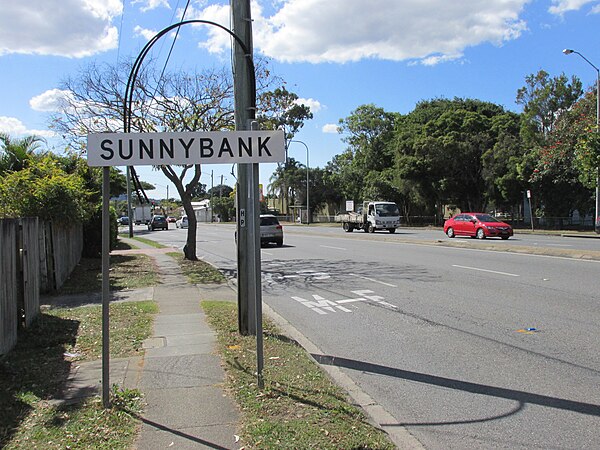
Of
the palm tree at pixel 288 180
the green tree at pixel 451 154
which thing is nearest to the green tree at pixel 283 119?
the palm tree at pixel 288 180

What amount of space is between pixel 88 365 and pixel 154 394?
1464 mm

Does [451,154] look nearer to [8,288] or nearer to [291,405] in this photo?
[8,288]

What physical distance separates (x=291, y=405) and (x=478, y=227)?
969 inches

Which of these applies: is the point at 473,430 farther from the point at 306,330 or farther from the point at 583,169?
the point at 583,169

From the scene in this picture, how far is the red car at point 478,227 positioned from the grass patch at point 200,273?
1574 centimetres

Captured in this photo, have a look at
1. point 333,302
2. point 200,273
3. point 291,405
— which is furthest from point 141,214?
point 291,405

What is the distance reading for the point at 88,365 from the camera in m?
5.97

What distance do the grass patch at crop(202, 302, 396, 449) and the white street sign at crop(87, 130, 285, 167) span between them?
2.14 m

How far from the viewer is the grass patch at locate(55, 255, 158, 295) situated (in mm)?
12055

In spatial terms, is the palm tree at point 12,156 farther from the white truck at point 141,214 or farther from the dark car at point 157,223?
the white truck at point 141,214

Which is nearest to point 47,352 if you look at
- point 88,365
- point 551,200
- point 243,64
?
point 88,365

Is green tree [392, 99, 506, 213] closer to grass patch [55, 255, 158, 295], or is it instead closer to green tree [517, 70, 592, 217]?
green tree [517, 70, 592, 217]

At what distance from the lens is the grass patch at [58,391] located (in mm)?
4035

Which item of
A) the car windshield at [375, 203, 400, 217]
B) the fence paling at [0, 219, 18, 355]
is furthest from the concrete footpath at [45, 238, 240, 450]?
the car windshield at [375, 203, 400, 217]
